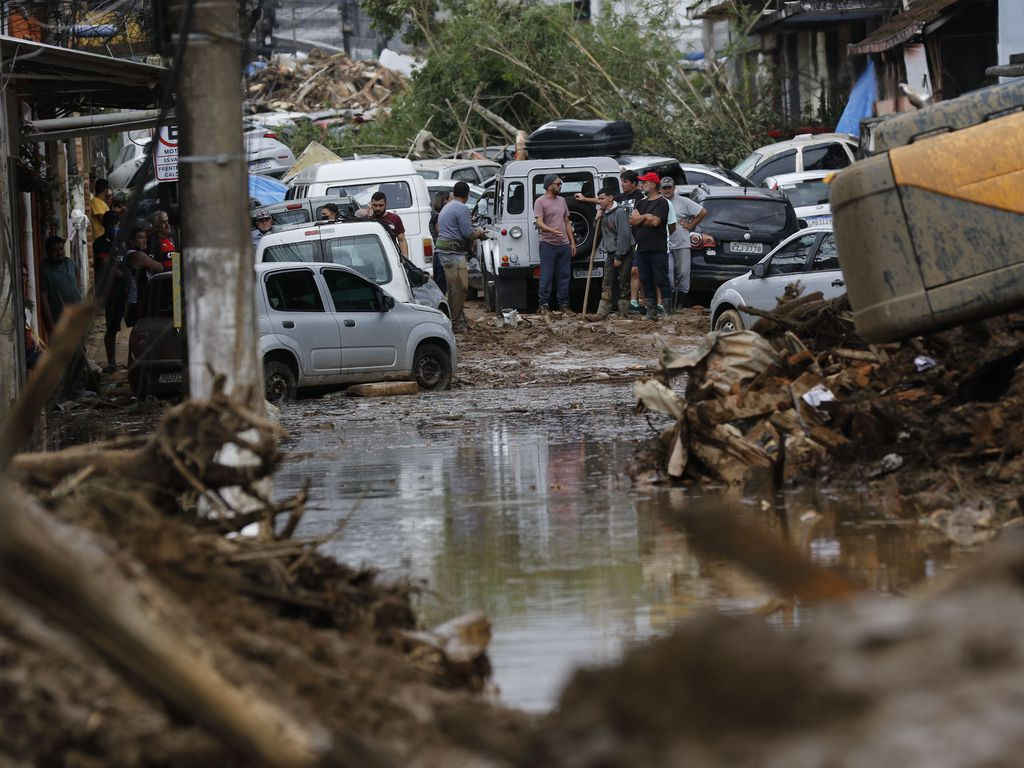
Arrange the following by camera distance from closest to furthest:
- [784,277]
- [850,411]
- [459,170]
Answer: [850,411] < [784,277] < [459,170]

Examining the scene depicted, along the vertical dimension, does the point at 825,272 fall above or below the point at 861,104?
below

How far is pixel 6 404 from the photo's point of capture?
1415 cm

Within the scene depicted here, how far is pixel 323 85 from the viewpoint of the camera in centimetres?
6178

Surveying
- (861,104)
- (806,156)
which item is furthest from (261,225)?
(861,104)

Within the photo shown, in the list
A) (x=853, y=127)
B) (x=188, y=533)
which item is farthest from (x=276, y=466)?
(x=853, y=127)

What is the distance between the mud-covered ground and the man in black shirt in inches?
700

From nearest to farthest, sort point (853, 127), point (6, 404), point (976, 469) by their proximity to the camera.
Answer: point (976, 469)
point (6, 404)
point (853, 127)

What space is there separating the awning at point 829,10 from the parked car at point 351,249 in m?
22.3

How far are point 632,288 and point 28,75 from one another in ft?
38.5

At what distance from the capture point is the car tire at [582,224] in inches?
1000

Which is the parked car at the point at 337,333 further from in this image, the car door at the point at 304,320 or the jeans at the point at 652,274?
the jeans at the point at 652,274

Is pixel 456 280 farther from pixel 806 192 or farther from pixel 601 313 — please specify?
pixel 806 192

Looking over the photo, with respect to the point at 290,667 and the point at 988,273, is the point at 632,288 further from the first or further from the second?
the point at 290,667

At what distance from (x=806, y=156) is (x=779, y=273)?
13943 mm
